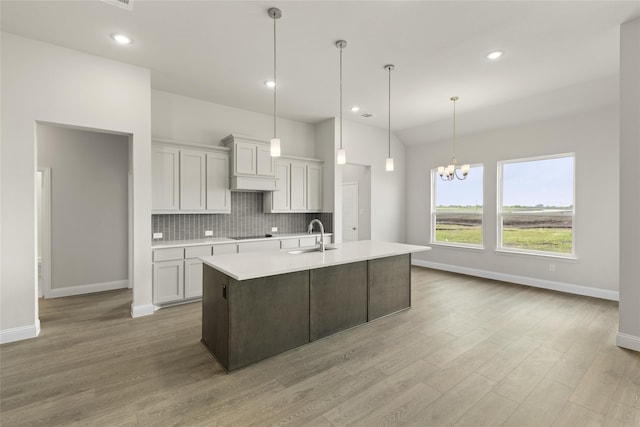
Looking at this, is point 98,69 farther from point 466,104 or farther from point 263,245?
point 466,104

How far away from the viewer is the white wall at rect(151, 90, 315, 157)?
14.5 feet

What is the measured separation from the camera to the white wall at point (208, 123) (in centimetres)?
441

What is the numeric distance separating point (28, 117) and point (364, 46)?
3.56 meters

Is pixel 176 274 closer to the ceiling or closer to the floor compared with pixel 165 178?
closer to the floor

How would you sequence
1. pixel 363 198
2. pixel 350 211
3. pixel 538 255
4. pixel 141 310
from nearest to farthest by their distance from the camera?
1. pixel 141 310
2. pixel 538 255
3. pixel 363 198
4. pixel 350 211

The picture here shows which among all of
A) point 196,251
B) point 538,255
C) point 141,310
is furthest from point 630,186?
point 141,310

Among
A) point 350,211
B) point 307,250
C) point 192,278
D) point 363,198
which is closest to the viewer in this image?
point 307,250

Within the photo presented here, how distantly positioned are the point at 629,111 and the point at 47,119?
229 inches

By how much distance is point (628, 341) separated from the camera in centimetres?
282

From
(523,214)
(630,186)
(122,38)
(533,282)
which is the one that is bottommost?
(533,282)

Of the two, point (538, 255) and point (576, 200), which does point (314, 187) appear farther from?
point (576, 200)

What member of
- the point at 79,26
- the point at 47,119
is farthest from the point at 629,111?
the point at 47,119

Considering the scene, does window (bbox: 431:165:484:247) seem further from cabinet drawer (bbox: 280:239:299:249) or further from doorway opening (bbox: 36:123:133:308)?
doorway opening (bbox: 36:123:133:308)

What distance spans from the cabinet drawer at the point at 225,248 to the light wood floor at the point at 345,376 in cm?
100
